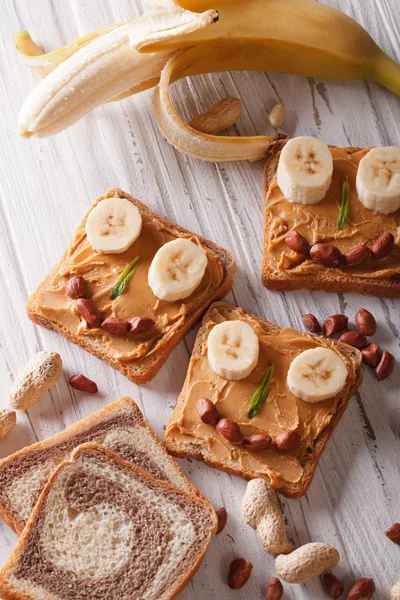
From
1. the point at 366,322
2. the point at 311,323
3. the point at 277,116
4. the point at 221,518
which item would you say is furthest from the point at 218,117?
the point at 221,518

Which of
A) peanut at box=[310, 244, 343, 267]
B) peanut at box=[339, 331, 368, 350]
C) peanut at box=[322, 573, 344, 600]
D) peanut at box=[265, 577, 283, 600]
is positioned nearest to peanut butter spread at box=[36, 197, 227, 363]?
peanut at box=[310, 244, 343, 267]

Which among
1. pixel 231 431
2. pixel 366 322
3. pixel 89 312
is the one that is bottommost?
pixel 231 431

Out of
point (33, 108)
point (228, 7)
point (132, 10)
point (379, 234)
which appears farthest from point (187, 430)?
point (132, 10)

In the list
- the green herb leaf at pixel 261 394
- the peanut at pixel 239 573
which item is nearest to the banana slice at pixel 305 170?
the green herb leaf at pixel 261 394

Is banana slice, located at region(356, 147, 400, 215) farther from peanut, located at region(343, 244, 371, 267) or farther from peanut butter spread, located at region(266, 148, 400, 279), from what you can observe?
peanut, located at region(343, 244, 371, 267)

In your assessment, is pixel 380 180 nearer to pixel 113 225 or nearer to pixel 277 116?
pixel 277 116

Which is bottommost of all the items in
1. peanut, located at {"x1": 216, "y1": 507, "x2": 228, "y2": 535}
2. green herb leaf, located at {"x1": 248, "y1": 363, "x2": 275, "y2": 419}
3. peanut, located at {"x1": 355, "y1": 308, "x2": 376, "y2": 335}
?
peanut, located at {"x1": 216, "y1": 507, "x2": 228, "y2": 535}

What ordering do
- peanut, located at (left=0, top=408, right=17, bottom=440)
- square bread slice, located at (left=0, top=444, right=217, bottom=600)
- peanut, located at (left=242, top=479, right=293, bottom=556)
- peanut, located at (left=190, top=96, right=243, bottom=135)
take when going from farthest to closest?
1. peanut, located at (left=190, top=96, right=243, bottom=135)
2. peanut, located at (left=0, top=408, right=17, bottom=440)
3. peanut, located at (left=242, top=479, right=293, bottom=556)
4. square bread slice, located at (left=0, top=444, right=217, bottom=600)

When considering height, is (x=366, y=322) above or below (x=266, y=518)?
above

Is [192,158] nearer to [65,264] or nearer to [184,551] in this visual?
[65,264]
